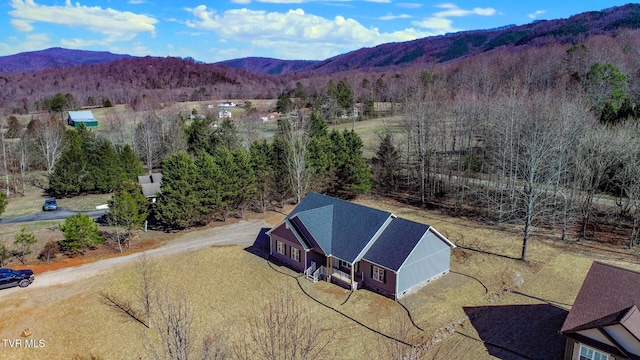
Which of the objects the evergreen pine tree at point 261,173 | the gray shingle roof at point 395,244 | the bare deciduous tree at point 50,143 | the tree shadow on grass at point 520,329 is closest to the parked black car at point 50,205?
the bare deciduous tree at point 50,143

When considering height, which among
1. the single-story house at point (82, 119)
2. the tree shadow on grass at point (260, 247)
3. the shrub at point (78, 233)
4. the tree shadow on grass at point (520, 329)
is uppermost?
the single-story house at point (82, 119)

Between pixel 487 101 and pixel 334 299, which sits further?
pixel 487 101

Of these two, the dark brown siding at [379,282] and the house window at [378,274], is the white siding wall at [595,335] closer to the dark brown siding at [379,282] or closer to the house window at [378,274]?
the dark brown siding at [379,282]

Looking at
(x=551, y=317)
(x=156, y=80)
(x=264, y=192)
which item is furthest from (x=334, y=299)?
(x=156, y=80)

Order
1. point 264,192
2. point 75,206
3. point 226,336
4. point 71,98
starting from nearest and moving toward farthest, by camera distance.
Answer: point 226,336, point 264,192, point 75,206, point 71,98

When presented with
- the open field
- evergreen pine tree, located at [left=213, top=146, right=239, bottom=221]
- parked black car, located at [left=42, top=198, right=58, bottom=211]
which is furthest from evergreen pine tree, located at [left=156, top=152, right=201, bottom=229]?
parked black car, located at [left=42, top=198, right=58, bottom=211]

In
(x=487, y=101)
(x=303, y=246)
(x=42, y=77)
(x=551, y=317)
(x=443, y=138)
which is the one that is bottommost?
(x=551, y=317)

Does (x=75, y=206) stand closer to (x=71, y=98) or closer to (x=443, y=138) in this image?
(x=443, y=138)
